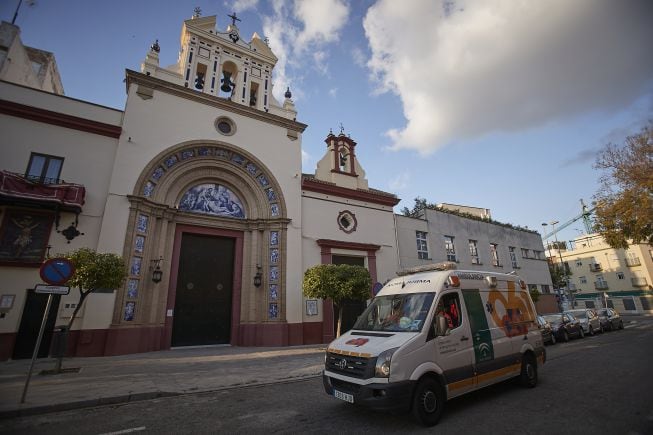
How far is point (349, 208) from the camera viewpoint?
18.9 metres

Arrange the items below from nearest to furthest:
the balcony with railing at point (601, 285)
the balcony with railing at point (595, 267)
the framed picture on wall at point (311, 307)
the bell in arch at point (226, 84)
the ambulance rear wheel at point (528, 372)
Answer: the ambulance rear wheel at point (528, 372) < the framed picture on wall at point (311, 307) < the bell in arch at point (226, 84) < the balcony with railing at point (601, 285) < the balcony with railing at point (595, 267)

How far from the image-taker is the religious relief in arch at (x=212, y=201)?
49.0ft

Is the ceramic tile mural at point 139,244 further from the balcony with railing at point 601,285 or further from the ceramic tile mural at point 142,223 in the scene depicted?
the balcony with railing at point 601,285

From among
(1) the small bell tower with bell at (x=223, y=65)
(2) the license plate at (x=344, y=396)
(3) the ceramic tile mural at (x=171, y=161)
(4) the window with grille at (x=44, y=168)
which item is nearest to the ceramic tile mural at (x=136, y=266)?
(4) the window with grille at (x=44, y=168)

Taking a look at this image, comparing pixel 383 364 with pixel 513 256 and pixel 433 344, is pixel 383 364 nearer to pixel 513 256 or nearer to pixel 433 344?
pixel 433 344

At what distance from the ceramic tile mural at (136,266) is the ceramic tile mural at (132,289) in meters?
0.32

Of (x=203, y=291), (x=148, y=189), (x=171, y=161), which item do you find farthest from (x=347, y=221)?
(x=148, y=189)

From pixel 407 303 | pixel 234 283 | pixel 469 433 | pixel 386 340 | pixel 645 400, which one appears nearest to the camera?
pixel 469 433

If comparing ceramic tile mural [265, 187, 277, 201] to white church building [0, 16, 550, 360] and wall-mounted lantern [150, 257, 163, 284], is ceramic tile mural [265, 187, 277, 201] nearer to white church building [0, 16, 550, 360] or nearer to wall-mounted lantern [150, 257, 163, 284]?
white church building [0, 16, 550, 360]

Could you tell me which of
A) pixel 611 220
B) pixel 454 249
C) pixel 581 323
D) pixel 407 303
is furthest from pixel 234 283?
pixel 611 220

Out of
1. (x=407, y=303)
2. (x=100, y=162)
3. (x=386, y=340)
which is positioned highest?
(x=100, y=162)

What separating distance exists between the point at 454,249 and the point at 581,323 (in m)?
8.38

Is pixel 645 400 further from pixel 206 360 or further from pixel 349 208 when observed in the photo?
pixel 349 208

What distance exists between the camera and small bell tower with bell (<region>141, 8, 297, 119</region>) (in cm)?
1608
